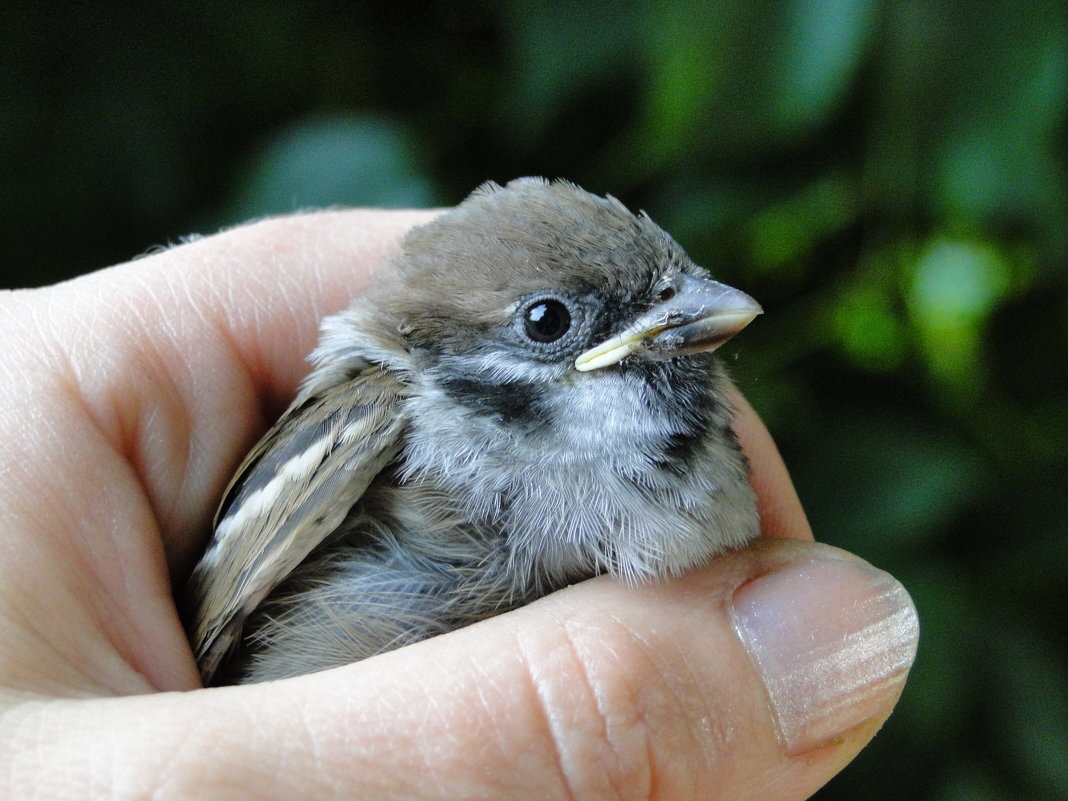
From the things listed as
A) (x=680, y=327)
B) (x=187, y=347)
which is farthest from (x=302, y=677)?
(x=187, y=347)

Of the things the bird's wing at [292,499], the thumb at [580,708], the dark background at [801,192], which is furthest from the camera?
the dark background at [801,192]

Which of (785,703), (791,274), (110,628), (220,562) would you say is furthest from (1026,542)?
(110,628)

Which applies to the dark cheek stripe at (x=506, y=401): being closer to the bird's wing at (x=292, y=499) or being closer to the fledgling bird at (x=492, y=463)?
the fledgling bird at (x=492, y=463)

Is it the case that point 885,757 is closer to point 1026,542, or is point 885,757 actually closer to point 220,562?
point 1026,542

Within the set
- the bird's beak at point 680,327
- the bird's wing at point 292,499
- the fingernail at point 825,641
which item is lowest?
the fingernail at point 825,641

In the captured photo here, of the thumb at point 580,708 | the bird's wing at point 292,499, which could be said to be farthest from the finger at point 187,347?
the thumb at point 580,708

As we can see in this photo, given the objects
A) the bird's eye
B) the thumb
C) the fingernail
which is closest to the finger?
the thumb

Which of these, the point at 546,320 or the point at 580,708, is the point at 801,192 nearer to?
the point at 546,320
